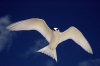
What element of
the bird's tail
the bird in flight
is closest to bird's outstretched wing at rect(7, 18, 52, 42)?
the bird in flight

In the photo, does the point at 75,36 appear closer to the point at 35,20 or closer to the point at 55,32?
the point at 55,32

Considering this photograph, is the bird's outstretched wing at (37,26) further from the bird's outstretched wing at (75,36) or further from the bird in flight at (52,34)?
the bird's outstretched wing at (75,36)

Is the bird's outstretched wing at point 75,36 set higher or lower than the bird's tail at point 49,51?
higher

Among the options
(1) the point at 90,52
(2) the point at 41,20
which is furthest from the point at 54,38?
(1) the point at 90,52

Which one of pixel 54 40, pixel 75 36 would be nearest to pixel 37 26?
pixel 54 40

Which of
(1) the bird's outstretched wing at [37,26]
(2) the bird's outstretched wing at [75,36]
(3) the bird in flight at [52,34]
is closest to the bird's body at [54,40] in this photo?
(3) the bird in flight at [52,34]

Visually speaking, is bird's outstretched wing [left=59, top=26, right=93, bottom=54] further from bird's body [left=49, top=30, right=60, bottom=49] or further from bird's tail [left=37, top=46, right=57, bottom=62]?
bird's tail [left=37, top=46, right=57, bottom=62]

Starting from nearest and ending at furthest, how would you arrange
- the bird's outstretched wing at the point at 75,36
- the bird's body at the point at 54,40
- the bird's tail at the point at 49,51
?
the bird's tail at the point at 49,51
the bird's body at the point at 54,40
the bird's outstretched wing at the point at 75,36

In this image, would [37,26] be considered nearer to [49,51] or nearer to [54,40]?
[54,40]
